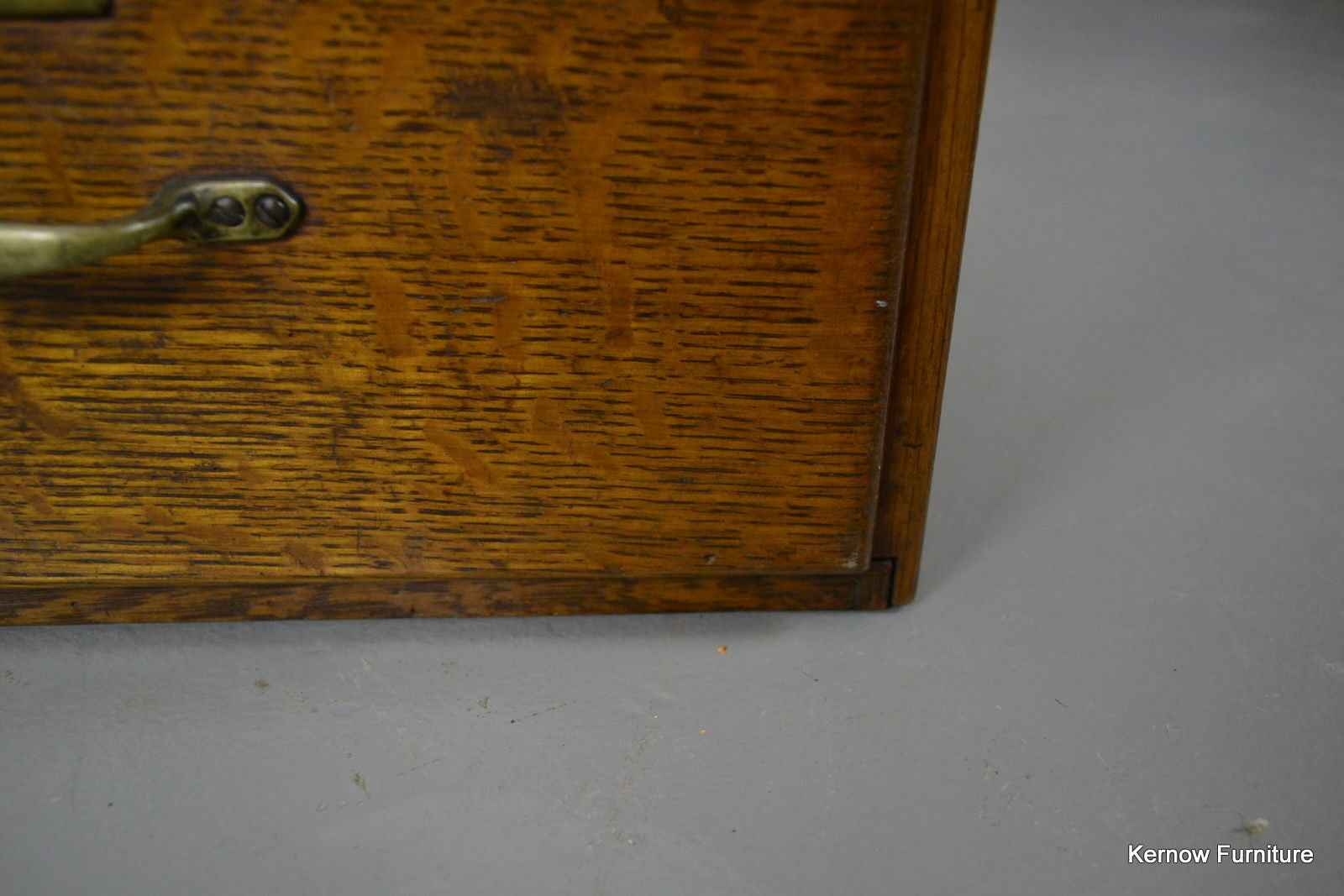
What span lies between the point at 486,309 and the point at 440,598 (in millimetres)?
227

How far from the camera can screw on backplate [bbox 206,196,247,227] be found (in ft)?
2.01

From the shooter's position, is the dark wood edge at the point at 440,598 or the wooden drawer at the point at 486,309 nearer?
the wooden drawer at the point at 486,309

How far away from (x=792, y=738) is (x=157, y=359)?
17.0 inches

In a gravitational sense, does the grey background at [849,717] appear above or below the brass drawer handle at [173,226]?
below

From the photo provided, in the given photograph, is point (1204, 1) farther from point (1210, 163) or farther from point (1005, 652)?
point (1005, 652)

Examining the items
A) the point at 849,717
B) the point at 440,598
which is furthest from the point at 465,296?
the point at 849,717

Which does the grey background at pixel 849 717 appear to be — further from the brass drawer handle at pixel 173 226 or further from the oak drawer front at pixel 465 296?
the brass drawer handle at pixel 173 226

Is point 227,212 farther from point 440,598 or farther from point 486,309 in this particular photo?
point 440,598

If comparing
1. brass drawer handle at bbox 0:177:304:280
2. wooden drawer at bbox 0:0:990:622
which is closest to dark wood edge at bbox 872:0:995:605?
wooden drawer at bbox 0:0:990:622

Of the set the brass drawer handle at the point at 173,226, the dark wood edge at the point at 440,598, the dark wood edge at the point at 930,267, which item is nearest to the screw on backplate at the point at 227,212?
the brass drawer handle at the point at 173,226

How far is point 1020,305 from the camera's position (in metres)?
1.21

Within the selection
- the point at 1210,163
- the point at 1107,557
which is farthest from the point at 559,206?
the point at 1210,163

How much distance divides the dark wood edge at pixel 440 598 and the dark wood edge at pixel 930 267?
0.18 ft

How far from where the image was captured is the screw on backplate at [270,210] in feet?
2.02
